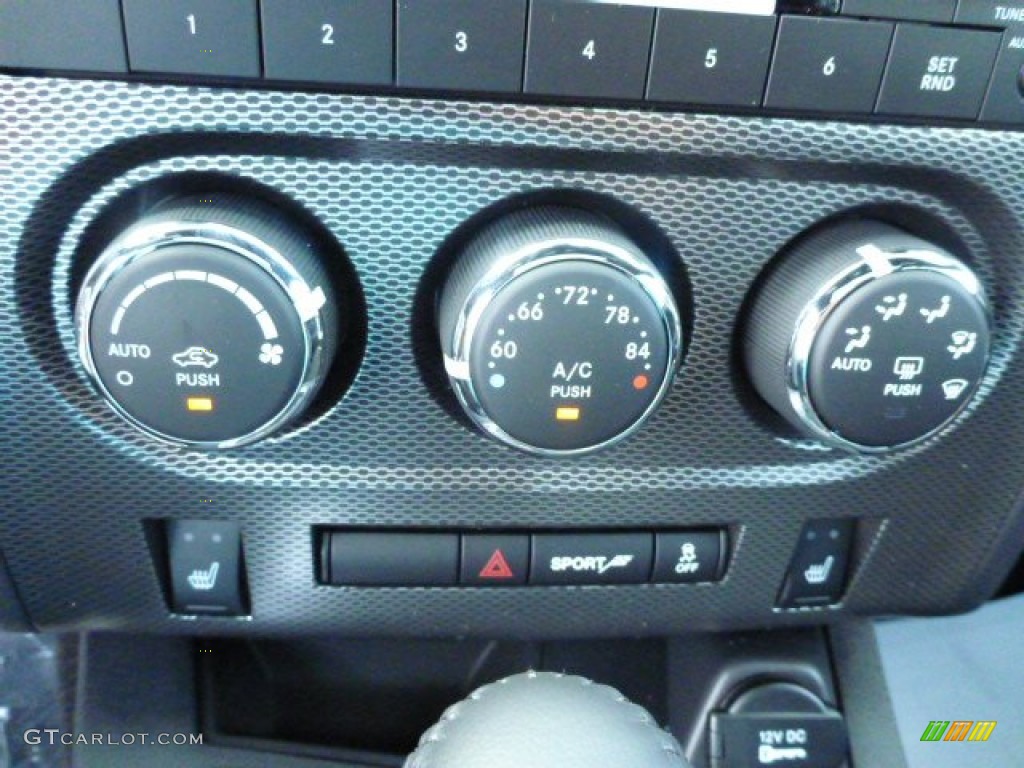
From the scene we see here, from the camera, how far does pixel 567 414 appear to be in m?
0.45

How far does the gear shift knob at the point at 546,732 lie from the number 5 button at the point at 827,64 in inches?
12.0

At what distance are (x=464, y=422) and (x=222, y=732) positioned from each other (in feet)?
1.09

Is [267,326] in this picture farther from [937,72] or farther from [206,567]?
[937,72]

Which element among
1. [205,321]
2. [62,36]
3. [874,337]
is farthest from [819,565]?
[62,36]

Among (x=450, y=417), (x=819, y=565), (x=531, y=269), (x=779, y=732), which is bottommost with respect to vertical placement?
(x=779, y=732)

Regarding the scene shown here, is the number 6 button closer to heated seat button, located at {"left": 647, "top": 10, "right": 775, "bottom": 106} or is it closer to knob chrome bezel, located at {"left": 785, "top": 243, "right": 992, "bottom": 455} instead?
heated seat button, located at {"left": 647, "top": 10, "right": 775, "bottom": 106}

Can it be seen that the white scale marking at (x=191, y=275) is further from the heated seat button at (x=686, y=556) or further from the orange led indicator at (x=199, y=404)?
the heated seat button at (x=686, y=556)

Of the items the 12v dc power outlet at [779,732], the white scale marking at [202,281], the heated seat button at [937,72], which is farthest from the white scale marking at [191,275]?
the 12v dc power outlet at [779,732]

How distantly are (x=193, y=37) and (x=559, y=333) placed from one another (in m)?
0.21

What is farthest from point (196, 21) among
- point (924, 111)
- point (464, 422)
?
point (924, 111)

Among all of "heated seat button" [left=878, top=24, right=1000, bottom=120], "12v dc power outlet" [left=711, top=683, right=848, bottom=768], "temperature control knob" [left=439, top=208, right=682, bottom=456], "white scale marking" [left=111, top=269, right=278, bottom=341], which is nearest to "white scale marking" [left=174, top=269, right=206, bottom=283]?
"white scale marking" [left=111, top=269, right=278, bottom=341]

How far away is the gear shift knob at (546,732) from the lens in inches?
16.7

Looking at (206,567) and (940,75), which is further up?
(940,75)

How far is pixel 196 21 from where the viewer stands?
1.36ft
